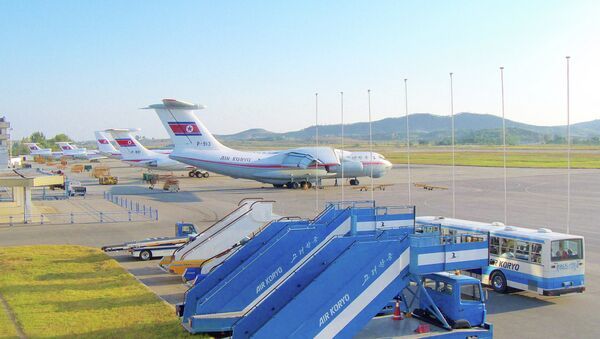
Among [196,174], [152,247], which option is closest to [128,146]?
[196,174]

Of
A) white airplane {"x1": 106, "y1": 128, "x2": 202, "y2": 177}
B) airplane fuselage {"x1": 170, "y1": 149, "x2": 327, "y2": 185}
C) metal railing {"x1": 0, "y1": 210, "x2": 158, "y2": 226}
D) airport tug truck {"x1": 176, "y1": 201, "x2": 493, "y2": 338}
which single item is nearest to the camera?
airport tug truck {"x1": 176, "y1": 201, "x2": 493, "y2": 338}

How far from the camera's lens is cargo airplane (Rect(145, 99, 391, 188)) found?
54.4 meters

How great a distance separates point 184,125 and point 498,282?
40.2 m

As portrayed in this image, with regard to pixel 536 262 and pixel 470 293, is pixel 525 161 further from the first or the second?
pixel 470 293

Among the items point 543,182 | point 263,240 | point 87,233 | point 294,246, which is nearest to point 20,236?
point 87,233

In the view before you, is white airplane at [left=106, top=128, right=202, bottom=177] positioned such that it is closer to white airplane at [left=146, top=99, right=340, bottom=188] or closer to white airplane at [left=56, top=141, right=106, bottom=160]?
white airplane at [left=146, top=99, right=340, bottom=188]

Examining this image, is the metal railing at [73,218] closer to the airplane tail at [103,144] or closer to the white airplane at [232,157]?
the white airplane at [232,157]

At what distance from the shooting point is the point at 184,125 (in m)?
54.7

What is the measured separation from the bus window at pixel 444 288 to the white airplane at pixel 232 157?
135ft

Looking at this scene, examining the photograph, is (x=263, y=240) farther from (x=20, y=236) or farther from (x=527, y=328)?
(x=20, y=236)

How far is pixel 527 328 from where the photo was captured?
15.6m

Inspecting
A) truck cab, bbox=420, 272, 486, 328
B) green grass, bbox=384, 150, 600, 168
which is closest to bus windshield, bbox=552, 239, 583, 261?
truck cab, bbox=420, 272, 486, 328

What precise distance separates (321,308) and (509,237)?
1043 cm

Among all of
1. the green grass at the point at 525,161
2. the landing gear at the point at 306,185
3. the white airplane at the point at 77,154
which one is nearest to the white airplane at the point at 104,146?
the white airplane at the point at 77,154
